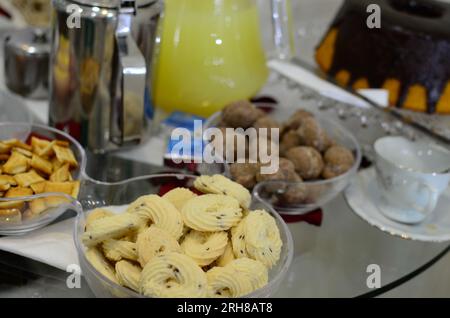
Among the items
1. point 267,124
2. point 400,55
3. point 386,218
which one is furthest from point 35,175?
point 400,55

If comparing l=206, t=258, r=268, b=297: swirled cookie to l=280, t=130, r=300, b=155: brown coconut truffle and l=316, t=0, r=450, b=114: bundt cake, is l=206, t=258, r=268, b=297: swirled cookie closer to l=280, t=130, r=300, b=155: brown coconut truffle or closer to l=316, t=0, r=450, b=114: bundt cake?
l=280, t=130, r=300, b=155: brown coconut truffle

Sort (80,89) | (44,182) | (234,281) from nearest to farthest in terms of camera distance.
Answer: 1. (234,281)
2. (44,182)
3. (80,89)

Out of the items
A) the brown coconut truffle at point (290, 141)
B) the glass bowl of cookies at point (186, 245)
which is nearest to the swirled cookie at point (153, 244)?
the glass bowl of cookies at point (186, 245)

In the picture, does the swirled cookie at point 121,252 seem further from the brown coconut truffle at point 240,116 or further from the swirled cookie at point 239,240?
the brown coconut truffle at point 240,116

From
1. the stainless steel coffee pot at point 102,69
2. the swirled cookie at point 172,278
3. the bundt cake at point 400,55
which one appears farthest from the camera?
the bundt cake at point 400,55

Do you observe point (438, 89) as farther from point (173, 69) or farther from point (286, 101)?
point (173, 69)

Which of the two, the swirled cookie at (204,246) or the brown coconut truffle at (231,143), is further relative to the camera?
the brown coconut truffle at (231,143)

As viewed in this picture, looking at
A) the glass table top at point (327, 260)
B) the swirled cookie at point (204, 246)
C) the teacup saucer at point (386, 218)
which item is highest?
the swirled cookie at point (204, 246)

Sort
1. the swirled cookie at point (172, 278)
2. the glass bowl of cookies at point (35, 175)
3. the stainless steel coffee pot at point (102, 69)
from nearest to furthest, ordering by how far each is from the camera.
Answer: the swirled cookie at point (172, 278), the glass bowl of cookies at point (35, 175), the stainless steel coffee pot at point (102, 69)

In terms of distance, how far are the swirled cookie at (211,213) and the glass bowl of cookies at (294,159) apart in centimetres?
7

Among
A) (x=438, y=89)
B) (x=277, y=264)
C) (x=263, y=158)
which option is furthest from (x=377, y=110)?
(x=277, y=264)

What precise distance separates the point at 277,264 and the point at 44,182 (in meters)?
0.24

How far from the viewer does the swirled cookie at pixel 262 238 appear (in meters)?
0.53

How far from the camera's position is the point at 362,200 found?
2.37 ft
